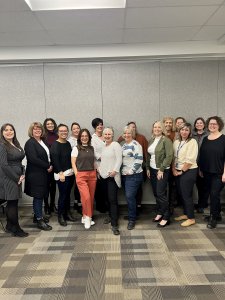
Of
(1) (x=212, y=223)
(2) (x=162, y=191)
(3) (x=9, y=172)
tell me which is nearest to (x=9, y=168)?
(3) (x=9, y=172)

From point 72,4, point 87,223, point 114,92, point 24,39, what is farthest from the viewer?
point 114,92

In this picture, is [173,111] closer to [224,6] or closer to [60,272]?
[224,6]

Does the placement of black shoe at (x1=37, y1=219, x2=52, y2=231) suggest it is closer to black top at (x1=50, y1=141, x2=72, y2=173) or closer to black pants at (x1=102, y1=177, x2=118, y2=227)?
black top at (x1=50, y1=141, x2=72, y2=173)

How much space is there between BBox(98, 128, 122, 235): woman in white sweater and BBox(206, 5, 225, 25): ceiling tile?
1950 mm

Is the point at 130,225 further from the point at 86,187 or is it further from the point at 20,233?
the point at 20,233

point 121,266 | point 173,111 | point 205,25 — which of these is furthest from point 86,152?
point 205,25

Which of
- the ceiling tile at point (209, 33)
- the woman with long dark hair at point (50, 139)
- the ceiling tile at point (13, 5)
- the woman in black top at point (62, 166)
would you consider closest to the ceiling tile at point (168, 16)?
the ceiling tile at point (209, 33)

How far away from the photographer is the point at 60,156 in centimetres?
398

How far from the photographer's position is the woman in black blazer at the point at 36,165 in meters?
3.79

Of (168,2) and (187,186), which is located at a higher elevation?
(168,2)

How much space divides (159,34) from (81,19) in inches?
51.6

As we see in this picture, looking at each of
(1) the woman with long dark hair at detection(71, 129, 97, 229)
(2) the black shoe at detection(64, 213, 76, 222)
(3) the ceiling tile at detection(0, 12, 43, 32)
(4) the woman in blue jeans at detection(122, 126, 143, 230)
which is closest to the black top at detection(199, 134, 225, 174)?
(4) the woman in blue jeans at detection(122, 126, 143, 230)

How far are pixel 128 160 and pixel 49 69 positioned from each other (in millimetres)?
2490

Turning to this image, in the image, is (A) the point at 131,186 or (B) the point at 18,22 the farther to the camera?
(A) the point at 131,186
